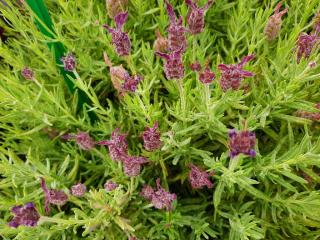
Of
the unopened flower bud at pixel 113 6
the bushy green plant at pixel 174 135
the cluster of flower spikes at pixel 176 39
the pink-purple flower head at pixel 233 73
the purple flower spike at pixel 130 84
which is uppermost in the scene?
the unopened flower bud at pixel 113 6

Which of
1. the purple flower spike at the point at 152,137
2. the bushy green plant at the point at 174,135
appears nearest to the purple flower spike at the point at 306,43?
the bushy green plant at the point at 174,135

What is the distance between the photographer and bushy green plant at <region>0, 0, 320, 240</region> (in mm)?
1087

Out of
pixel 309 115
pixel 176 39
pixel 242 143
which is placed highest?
pixel 176 39

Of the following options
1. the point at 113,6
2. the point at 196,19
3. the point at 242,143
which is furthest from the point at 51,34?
the point at 242,143

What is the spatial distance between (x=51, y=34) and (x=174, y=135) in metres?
0.49

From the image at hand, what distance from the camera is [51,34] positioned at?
125 cm

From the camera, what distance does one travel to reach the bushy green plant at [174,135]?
1087mm

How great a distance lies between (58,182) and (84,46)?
454mm

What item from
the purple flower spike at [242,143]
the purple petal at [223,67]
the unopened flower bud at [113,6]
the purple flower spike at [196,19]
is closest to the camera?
the purple flower spike at [242,143]

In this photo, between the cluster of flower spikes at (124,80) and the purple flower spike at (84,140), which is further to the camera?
the purple flower spike at (84,140)

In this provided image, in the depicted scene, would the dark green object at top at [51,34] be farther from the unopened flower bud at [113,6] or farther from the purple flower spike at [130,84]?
the purple flower spike at [130,84]

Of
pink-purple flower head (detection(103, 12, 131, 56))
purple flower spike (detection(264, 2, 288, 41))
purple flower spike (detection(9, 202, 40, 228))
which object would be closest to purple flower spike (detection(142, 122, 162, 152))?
pink-purple flower head (detection(103, 12, 131, 56))

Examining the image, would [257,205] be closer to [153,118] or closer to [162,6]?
[153,118]

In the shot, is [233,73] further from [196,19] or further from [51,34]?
[51,34]
